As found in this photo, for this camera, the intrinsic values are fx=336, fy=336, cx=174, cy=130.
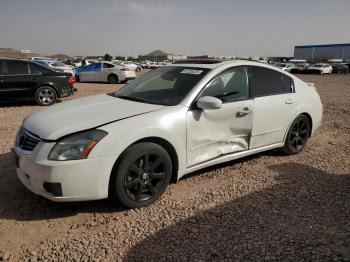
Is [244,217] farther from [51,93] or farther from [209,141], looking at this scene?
[51,93]

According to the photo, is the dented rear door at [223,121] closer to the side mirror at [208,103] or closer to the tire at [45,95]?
the side mirror at [208,103]

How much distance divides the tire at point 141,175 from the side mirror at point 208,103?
2.22 feet

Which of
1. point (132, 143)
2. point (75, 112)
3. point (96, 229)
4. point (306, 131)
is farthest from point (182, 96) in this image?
point (306, 131)

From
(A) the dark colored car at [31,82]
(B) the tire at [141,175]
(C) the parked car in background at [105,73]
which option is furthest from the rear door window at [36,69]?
(C) the parked car in background at [105,73]

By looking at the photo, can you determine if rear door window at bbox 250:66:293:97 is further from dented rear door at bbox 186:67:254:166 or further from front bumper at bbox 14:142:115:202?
front bumper at bbox 14:142:115:202

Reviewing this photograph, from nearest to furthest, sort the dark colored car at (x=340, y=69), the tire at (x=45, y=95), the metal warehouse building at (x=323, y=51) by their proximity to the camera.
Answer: the tire at (x=45, y=95)
the dark colored car at (x=340, y=69)
the metal warehouse building at (x=323, y=51)

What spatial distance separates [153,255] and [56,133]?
4.71ft

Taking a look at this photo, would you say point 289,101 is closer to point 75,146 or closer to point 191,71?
point 191,71

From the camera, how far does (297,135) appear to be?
536 cm

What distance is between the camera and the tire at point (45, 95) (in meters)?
9.70

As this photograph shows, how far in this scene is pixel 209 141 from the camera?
3.97 m

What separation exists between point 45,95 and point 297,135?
7.40 m

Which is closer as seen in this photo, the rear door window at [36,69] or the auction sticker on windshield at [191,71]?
the auction sticker on windshield at [191,71]

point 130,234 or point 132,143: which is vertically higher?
point 132,143
